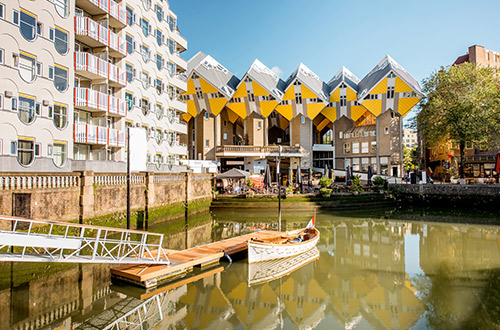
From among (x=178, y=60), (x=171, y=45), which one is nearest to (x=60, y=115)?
(x=171, y=45)

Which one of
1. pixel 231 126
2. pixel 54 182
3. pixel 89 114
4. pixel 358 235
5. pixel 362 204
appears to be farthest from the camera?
pixel 231 126

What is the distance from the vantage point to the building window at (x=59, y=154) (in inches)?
763

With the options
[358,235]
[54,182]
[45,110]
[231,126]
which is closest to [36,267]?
[54,182]

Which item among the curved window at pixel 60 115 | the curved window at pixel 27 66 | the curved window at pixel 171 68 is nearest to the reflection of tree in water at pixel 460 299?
the curved window at pixel 60 115

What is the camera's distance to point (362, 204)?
35062 millimetres

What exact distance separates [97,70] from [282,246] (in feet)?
56.7

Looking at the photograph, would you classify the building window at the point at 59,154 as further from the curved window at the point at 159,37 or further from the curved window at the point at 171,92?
the curved window at the point at 159,37

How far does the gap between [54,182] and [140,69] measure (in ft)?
54.0

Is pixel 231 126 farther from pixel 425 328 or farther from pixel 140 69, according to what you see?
pixel 425 328

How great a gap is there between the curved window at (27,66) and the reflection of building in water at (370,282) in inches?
699

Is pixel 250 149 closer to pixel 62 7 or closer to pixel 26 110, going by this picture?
pixel 62 7

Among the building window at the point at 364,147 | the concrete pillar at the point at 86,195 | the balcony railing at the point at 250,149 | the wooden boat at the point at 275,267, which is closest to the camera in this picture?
the wooden boat at the point at 275,267

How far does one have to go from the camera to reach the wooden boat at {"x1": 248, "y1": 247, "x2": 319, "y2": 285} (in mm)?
13361

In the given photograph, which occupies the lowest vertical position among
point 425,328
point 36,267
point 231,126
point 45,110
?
point 425,328
